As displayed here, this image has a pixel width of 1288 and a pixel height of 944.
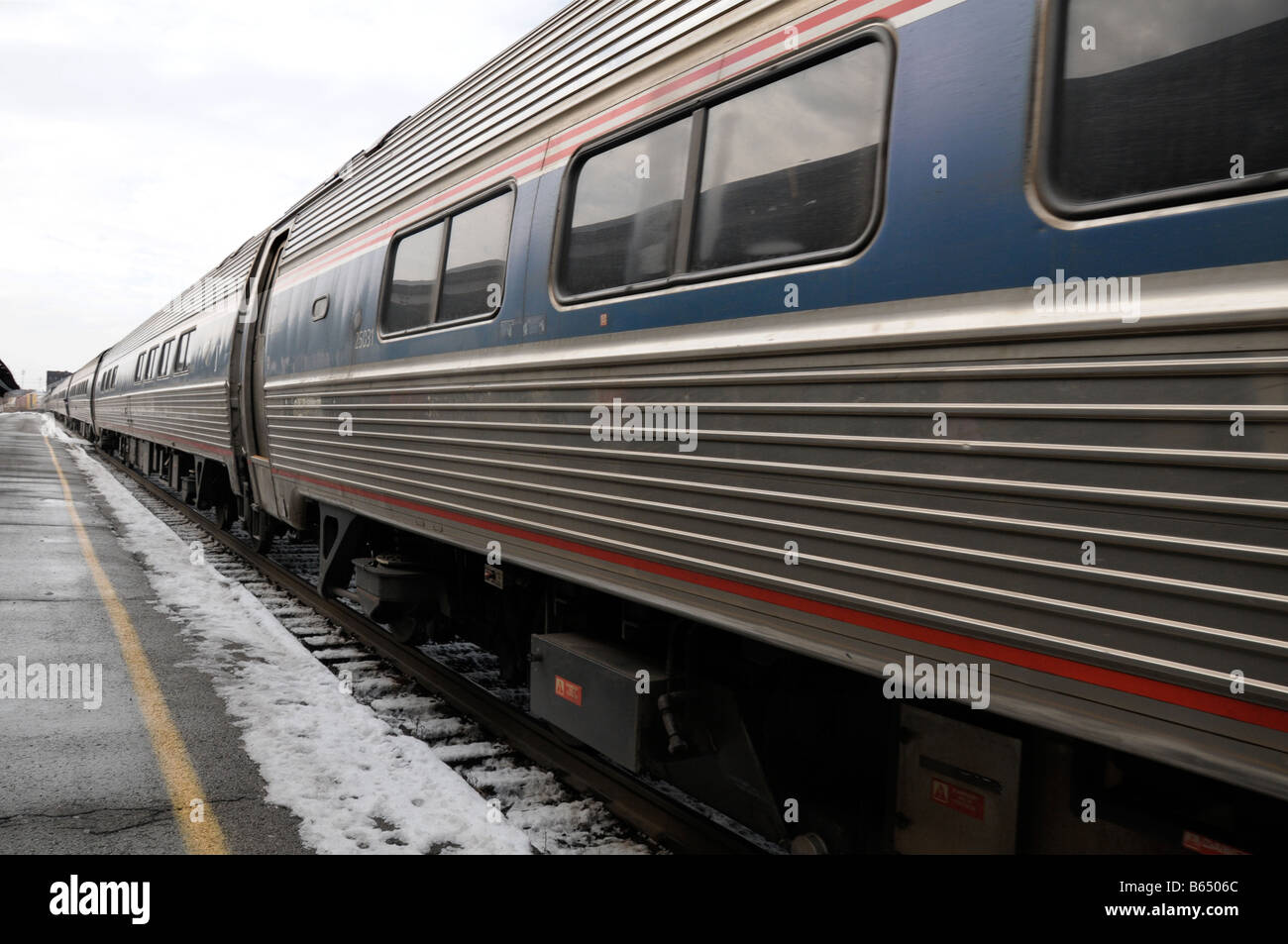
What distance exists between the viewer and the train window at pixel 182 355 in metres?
12.5

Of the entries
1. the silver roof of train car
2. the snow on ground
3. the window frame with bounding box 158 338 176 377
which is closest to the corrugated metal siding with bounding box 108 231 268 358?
the window frame with bounding box 158 338 176 377

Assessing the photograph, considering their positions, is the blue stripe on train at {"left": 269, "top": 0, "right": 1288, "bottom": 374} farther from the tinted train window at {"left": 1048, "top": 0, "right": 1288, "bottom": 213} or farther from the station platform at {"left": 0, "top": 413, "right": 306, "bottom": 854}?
the station platform at {"left": 0, "top": 413, "right": 306, "bottom": 854}

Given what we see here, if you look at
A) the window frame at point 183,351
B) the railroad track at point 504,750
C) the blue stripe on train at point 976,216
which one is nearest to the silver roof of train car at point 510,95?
the blue stripe on train at point 976,216

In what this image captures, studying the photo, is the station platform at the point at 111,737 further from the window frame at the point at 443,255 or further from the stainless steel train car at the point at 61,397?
the stainless steel train car at the point at 61,397

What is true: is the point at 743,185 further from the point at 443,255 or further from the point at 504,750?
the point at 504,750

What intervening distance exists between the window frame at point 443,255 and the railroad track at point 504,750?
2.00m

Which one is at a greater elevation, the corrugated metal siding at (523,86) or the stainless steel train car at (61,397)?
the corrugated metal siding at (523,86)

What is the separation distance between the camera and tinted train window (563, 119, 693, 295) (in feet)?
10.5

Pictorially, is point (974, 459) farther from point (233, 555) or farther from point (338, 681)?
point (233, 555)

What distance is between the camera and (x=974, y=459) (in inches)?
80.6

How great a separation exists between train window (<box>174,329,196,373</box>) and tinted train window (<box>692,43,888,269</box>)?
36.8 feet

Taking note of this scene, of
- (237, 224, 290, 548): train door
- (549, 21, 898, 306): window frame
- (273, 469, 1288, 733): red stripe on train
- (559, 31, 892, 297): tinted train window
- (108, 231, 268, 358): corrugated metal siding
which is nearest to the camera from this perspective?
(273, 469, 1288, 733): red stripe on train

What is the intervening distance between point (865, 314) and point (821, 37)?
835mm
